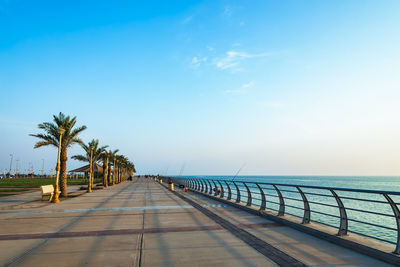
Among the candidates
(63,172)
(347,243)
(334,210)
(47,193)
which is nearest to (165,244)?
(347,243)

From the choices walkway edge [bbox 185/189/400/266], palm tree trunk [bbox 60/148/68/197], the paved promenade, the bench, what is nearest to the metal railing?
walkway edge [bbox 185/189/400/266]

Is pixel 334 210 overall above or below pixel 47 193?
below

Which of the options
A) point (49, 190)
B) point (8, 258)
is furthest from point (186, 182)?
point (8, 258)

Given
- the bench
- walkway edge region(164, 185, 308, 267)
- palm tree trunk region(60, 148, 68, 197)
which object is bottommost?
walkway edge region(164, 185, 308, 267)

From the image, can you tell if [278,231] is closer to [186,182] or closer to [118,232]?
[118,232]

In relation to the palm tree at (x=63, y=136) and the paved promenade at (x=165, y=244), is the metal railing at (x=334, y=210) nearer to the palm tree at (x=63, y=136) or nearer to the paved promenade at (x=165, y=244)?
the paved promenade at (x=165, y=244)

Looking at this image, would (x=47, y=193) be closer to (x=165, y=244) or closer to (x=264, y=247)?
(x=165, y=244)

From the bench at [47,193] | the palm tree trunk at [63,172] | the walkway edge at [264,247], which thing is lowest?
the walkway edge at [264,247]

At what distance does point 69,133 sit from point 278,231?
19.8 m

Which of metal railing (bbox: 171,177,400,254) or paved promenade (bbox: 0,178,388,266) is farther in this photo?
metal railing (bbox: 171,177,400,254)

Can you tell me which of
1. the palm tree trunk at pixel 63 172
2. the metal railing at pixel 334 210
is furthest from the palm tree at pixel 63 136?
the metal railing at pixel 334 210

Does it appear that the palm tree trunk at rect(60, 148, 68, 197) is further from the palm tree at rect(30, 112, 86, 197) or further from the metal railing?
the metal railing

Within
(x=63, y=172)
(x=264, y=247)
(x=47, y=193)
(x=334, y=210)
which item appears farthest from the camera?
(x=334, y=210)

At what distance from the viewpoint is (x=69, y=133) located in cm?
2266
